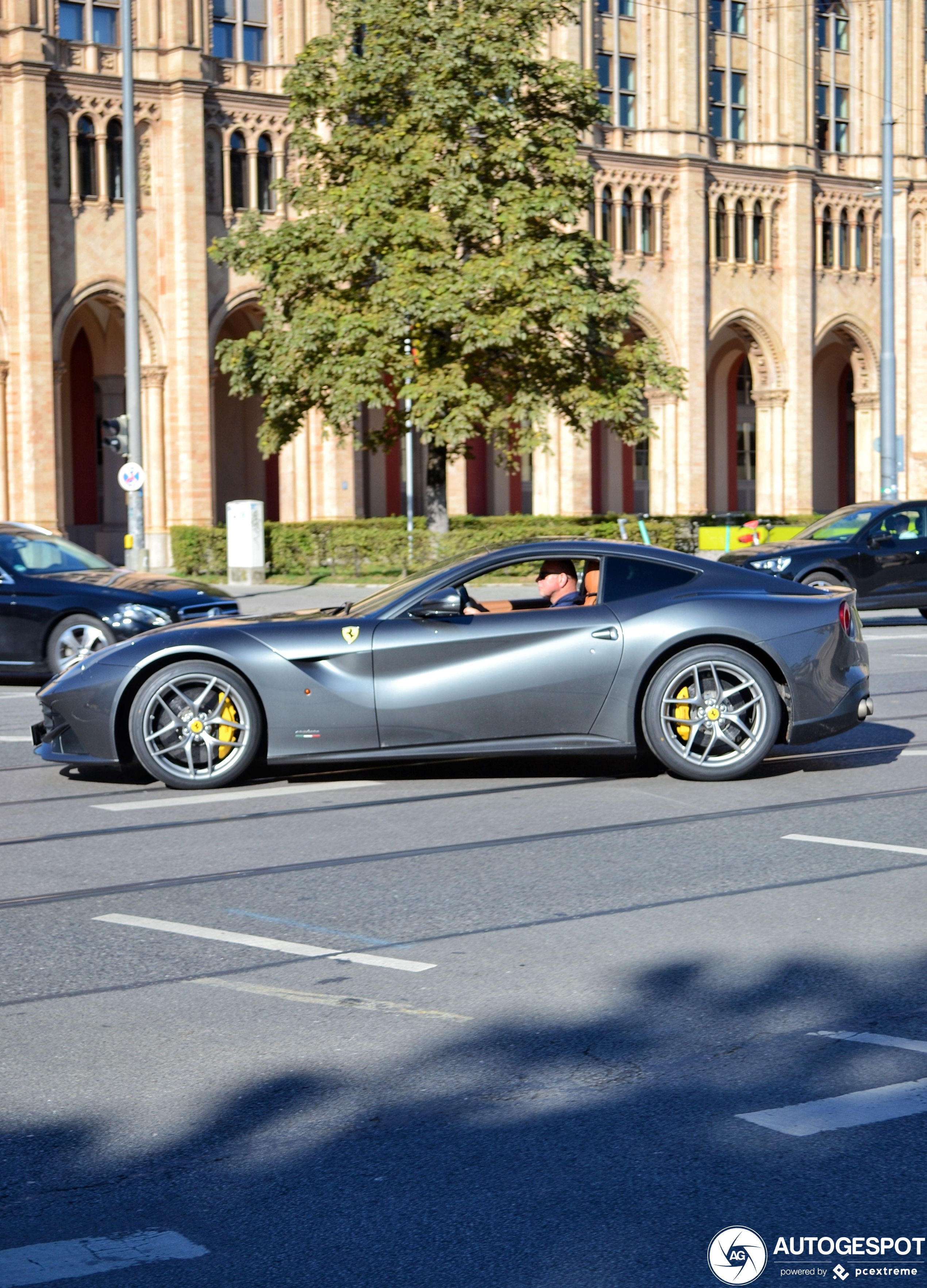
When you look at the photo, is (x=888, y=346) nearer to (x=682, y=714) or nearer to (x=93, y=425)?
(x=682, y=714)

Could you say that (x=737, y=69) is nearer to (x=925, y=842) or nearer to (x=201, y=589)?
(x=201, y=589)

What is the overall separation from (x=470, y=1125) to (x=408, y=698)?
4886 millimetres

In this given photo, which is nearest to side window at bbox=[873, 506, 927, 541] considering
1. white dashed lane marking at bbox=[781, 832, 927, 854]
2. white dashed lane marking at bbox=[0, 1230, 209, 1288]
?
white dashed lane marking at bbox=[781, 832, 927, 854]

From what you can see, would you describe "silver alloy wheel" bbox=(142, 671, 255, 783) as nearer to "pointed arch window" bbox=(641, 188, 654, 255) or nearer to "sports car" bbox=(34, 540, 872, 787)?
"sports car" bbox=(34, 540, 872, 787)

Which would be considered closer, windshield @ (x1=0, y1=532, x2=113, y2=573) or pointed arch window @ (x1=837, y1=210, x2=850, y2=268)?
windshield @ (x1=0, y1=532, x2=113, y2=573)

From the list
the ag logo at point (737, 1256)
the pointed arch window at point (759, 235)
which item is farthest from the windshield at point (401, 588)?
the pointed arch window at point (759, 235)

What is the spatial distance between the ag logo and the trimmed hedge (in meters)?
25.8

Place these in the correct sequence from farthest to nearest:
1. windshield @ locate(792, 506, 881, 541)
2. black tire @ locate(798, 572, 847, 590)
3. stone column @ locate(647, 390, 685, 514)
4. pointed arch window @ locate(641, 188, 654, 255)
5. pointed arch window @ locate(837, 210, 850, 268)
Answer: pointed arch window @ locate(837, 210, 850, 268), stone column @ locate(647, 390, 685, 514), pointed arch window @ locate(641, 188, 654, 255), windshield @ locate(792, 506, 881, 541), black tire @ locate(798, 572, 847, 590)

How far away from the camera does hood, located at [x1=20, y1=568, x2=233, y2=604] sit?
A: 1414 cm

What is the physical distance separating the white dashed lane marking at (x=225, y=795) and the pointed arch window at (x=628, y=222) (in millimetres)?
44736

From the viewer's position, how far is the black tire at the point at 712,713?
8.83 meters

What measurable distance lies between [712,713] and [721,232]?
47.6m

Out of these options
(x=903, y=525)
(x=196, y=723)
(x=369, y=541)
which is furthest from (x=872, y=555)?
(x=369, y=541)

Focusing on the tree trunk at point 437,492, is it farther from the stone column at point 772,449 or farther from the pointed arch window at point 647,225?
the stone column at point 772,449
